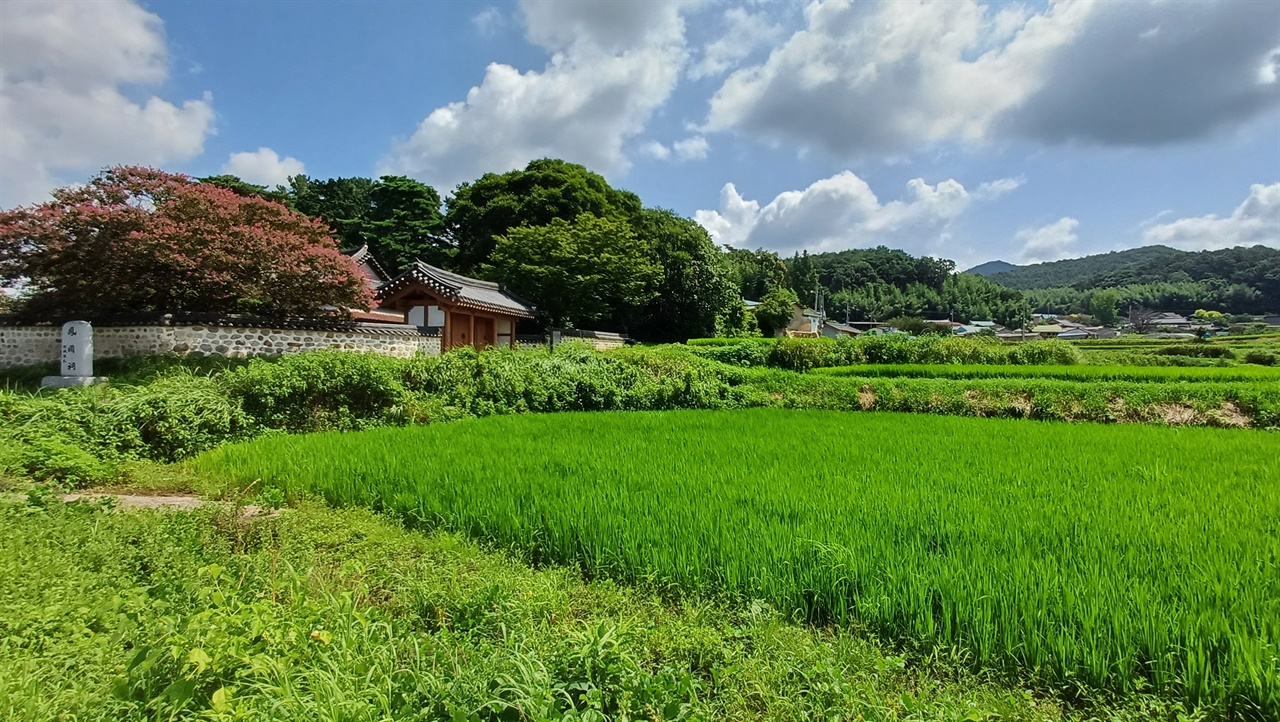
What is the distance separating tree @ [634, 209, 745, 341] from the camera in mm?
26088

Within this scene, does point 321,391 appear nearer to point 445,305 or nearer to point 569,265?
point 445,305

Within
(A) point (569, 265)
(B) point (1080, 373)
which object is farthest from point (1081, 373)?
(A) point (569, 265)

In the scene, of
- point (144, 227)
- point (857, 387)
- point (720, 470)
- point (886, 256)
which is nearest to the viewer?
point (720, 470)

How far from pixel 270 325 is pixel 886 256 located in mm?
97545

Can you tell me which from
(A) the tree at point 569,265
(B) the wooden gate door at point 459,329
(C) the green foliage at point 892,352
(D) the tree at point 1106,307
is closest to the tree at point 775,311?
(A) the tree at point 569,265

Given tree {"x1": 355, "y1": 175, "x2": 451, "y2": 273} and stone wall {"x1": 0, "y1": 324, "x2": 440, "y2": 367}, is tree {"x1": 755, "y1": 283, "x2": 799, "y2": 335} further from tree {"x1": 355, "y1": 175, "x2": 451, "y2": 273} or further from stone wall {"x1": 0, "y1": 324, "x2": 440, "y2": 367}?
stone wall {"x1": 0, "y1": 324, "x2": 440, "y2": 367}

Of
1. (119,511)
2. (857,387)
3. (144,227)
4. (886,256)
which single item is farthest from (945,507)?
(886,256)

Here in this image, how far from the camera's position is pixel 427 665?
6.34 ft

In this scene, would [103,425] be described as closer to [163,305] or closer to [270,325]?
[270,325]

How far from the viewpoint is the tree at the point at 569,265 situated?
2006cm

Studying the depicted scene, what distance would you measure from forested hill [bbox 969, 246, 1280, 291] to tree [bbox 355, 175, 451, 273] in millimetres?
96431

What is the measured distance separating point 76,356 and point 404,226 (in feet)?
77.0

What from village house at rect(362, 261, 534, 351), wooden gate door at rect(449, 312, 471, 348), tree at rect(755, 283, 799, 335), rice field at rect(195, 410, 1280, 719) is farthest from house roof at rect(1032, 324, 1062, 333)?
rice field at rect(195, 410, 1280, 719)

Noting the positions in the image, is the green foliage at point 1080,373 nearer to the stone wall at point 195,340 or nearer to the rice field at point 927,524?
the rice field at point 927,524
